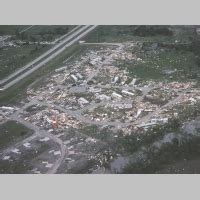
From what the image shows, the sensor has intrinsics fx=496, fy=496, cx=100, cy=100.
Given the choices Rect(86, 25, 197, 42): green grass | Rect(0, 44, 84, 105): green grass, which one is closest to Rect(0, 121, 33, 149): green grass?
Rect(0, 44, 84, 105): green grass

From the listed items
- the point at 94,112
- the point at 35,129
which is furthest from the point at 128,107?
the point at 35,129

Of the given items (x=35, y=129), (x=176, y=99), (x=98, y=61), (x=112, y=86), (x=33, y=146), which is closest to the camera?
(x=33, y=146)

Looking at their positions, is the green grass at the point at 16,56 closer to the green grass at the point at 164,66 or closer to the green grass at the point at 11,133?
the green grass at the point at 164,66

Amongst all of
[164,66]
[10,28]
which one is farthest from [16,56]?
[164,66]

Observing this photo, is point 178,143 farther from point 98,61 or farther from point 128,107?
point 98,61

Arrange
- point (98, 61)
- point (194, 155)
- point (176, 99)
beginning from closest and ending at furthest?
point (194, 155) < point (176, 99) < point (98, 61)

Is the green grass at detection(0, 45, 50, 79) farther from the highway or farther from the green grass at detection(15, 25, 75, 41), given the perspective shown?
the green grass at detection(15, 25, 75, 41)
